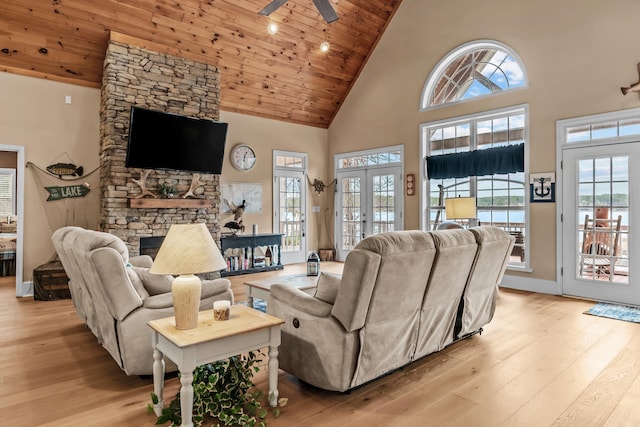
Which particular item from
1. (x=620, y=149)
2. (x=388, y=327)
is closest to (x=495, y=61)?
(x=620, y=149)

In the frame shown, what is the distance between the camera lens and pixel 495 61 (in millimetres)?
6219

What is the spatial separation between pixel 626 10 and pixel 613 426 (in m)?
5.14

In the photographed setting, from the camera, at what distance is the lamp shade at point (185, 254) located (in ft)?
6.89

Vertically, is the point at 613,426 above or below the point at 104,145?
below

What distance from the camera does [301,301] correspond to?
8.46ft

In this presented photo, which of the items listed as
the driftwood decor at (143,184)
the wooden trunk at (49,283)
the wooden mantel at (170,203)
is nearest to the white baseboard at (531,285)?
the wooden mantel at (170,203)

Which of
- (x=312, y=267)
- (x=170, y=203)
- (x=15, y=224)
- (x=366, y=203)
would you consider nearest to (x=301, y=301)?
(x=312, y=267)

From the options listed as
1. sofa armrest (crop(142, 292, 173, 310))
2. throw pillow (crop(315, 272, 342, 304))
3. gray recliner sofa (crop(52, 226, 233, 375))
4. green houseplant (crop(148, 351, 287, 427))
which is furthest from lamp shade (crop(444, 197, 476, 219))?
sofa armrest (crop(142, 292, 173, 310))

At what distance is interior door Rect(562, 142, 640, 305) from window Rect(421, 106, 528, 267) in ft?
2.09

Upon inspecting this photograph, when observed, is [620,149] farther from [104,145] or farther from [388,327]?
[104,145]

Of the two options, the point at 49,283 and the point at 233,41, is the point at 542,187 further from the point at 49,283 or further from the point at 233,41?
the point at 49,283

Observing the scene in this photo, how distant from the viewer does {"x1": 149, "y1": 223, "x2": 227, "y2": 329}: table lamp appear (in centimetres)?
211

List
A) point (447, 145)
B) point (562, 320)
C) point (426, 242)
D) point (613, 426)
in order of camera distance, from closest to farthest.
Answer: point (613, 426) < point (426, 242) < point (562, 320) < point (447, 145)

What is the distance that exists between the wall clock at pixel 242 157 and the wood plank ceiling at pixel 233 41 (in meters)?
0.76
